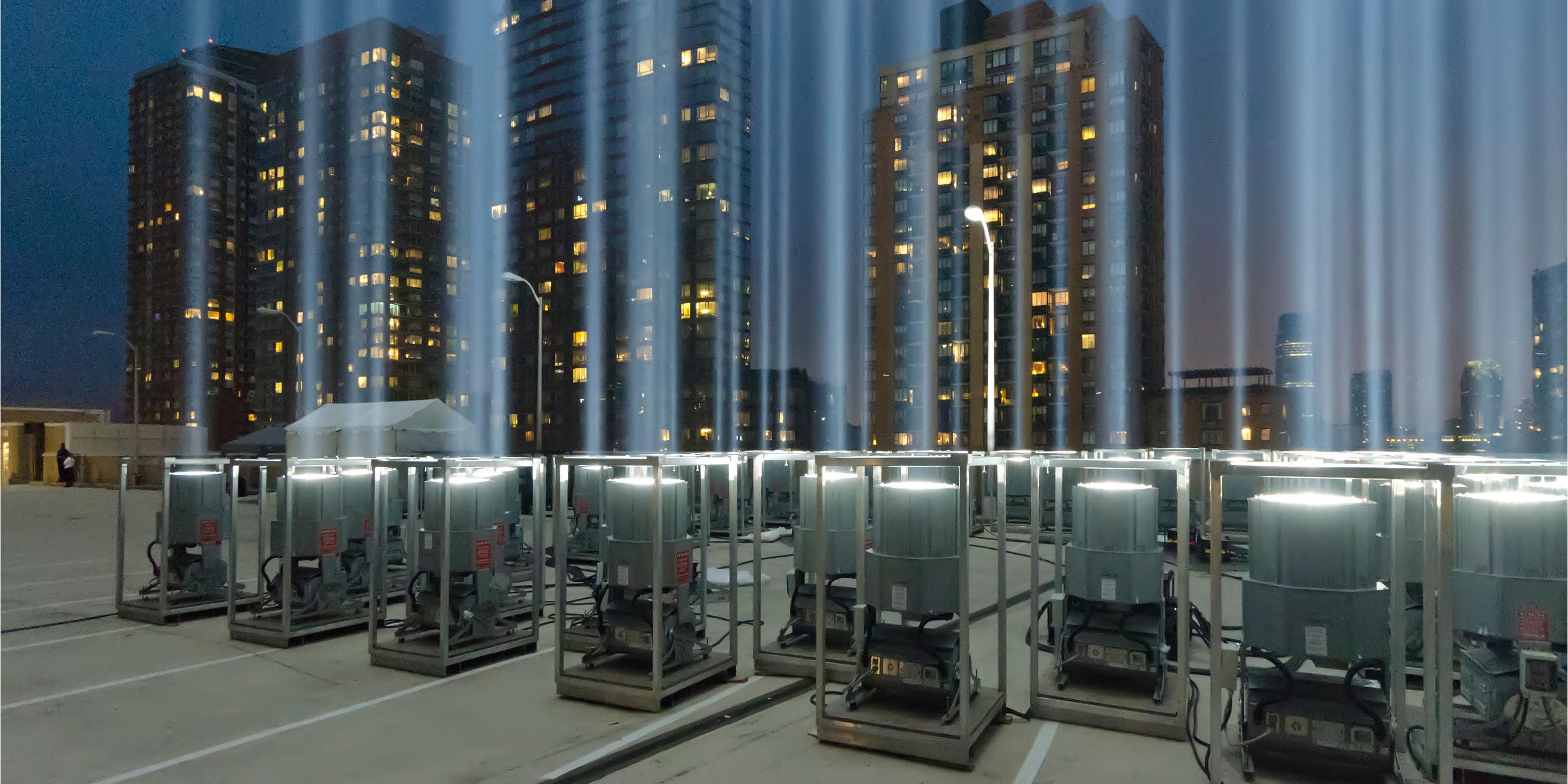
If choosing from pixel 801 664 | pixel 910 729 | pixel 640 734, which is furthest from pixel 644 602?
pixel 910 729

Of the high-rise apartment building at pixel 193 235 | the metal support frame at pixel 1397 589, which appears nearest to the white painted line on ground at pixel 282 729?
the metal support frame at pixel 1397 589

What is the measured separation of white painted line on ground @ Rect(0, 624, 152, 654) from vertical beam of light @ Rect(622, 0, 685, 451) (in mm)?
88622

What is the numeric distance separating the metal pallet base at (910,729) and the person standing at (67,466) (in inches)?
2172

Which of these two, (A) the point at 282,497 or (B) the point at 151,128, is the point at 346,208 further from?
(A) the point at 282,497

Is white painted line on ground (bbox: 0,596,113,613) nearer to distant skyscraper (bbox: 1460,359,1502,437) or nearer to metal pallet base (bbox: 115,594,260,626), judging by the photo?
metal pallet base (bbox: 115,594,260,626)

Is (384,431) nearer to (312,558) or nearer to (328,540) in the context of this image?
(312,558)

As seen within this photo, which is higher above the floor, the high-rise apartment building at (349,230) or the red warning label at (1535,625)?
the high-rise apartment building at (349,230)

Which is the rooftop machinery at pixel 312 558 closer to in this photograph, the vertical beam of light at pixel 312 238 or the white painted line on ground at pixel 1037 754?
the white painted line on ground at pixel 1037 754

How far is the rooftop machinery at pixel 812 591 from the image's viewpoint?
8.41m

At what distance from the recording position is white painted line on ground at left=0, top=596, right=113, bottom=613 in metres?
12.2

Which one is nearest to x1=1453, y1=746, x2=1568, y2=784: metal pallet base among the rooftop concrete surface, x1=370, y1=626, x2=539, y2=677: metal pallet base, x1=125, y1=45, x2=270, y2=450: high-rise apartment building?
the rooftop concrete surface

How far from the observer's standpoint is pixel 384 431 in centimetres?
2477

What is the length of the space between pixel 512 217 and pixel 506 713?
119 meters

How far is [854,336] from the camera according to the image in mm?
104312
